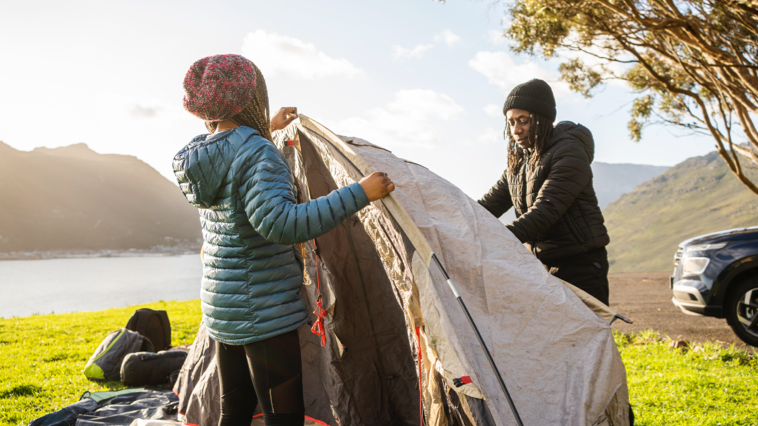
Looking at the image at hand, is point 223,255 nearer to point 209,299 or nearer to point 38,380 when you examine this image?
point 209,299

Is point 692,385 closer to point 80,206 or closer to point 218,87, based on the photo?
point 218,87

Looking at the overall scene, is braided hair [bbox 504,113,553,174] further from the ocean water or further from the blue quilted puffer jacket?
the ocean water

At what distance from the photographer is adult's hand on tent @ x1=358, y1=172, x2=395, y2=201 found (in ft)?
5.32

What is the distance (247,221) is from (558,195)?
1.65 metres

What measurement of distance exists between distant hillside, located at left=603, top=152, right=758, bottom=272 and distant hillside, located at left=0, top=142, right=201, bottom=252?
4097 inches

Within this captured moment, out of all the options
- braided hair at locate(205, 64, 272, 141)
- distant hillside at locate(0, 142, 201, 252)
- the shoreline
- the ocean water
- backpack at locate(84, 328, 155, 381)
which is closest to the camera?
braided hair at locate(205, 64, 272, 141)

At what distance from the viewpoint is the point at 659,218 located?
134 metres

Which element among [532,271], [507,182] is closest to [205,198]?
[532,271]

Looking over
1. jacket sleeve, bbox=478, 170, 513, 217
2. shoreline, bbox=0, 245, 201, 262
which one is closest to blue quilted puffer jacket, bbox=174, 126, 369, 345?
jacket sleeve, bbox=478, 170, 513, 217

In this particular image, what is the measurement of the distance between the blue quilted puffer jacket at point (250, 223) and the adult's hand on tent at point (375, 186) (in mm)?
36

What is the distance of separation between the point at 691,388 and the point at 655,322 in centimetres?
410

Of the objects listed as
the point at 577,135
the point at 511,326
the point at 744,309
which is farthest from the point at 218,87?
the point at 744,309

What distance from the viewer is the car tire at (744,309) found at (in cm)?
512

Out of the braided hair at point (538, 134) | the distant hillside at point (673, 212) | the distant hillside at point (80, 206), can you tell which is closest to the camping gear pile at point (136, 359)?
the braided hair at point (538, 134)
